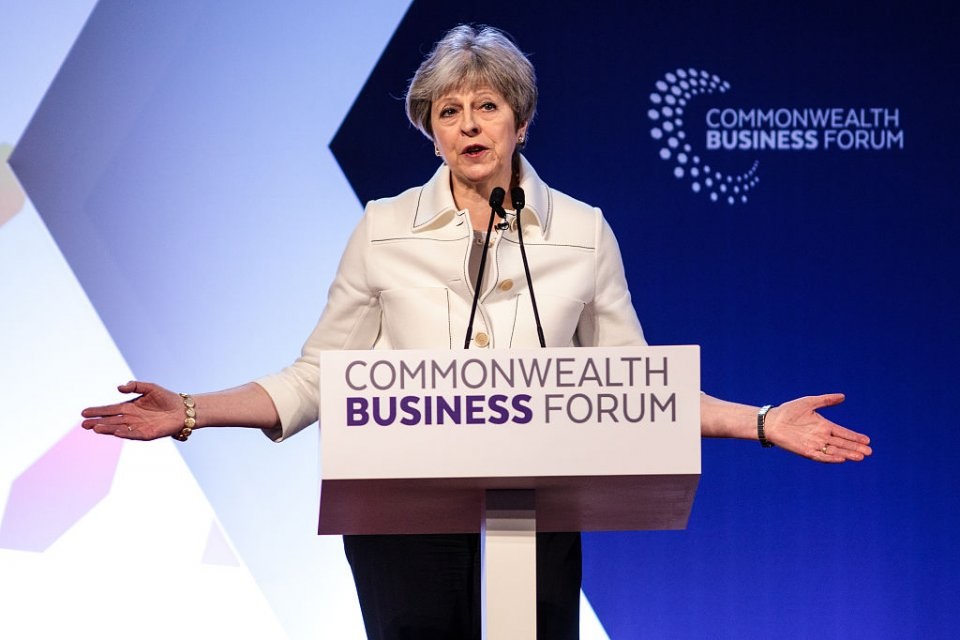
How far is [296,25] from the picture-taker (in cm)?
363

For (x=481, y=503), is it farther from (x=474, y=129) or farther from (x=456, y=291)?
(x=474, y=129)

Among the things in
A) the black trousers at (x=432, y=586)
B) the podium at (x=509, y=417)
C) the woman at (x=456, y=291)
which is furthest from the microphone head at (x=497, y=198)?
the black trousers at (x=432, y=586)

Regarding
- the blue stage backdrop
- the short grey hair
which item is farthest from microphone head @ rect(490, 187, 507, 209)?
the blue stage backdrop

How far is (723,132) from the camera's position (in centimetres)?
369

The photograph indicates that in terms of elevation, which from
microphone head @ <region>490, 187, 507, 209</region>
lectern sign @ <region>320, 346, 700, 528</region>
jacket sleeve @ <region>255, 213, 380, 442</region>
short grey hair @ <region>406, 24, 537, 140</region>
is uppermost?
short grey hair @ <region>406, 24, 537, 140</region>

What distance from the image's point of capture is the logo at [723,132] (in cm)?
369

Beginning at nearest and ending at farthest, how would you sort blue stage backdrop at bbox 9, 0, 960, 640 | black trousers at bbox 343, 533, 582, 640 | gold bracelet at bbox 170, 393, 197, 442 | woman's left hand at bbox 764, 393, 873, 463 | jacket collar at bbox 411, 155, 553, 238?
woman's left hand at bbox 764, 393, 873, 463 < gold bracelet at bbox 170, 393, 197, 442 < black trousers at bbox 343, 533, 582, 640 < jacket collar at bbox 411, 155, 553, 238 < blue stage backdrop at bbox 9, 0, 960, 640

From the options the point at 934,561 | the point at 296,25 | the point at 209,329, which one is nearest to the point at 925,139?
the point at 934,561

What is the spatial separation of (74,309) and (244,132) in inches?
26.7

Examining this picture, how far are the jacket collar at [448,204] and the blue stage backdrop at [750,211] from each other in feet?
4.14

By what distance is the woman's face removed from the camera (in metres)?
2.28

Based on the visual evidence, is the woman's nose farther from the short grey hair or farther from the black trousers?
the black trousers

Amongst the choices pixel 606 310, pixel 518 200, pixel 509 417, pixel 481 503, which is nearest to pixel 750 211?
pixel 606 310

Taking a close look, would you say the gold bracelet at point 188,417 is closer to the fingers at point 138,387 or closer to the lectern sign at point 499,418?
the fingers at point 138,387
